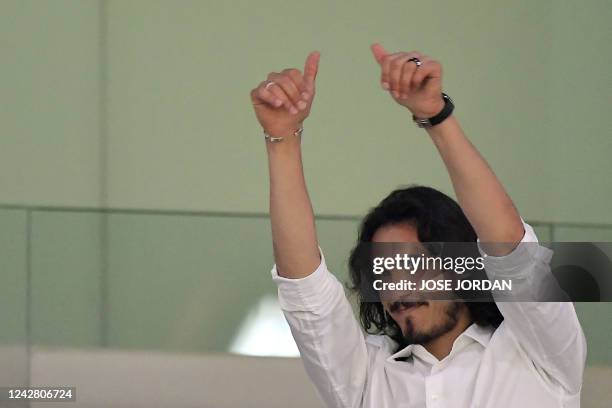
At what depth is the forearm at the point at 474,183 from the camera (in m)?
1.70

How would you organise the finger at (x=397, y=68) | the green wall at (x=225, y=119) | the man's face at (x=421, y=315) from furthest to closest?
the green wall at (x=225, y=119)
the man's face at (x=421, y=315)
the finger at (x=397, y=68)

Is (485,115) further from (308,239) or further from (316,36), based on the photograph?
(308,239)

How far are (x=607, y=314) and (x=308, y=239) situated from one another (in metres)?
1.55

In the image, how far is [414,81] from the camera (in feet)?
5.39

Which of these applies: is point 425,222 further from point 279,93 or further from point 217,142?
point 217,142

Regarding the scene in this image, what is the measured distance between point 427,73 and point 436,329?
57 cm

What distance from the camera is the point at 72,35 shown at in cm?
385

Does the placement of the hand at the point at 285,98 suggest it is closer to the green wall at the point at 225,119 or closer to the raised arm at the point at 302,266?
the raised arm at the point at 302,266

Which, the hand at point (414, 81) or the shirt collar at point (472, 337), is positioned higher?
the hand at point (414, 81)

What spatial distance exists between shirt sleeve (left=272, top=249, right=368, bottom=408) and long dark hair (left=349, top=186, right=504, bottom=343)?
185mm

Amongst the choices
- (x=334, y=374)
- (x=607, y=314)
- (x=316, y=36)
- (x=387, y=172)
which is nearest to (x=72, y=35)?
(x=316, y=36)

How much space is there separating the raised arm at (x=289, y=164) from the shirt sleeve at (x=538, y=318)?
11.3 inches

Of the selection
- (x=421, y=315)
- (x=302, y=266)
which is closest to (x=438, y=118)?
(x=302, y=266)

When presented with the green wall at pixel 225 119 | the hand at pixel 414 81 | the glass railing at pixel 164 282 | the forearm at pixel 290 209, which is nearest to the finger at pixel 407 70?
the hand at pixel 414 81
